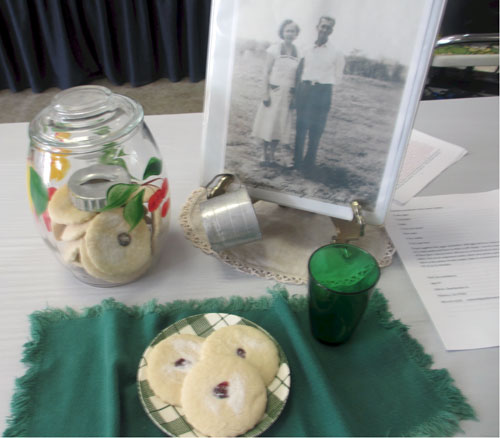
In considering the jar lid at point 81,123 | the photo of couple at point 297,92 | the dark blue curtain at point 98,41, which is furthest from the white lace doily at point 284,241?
the dark blue curtain at point 98,41

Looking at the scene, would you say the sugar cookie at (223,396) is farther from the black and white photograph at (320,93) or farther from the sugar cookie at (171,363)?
the black and white photograph at (320,93)

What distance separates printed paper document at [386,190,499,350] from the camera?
554 millimetres

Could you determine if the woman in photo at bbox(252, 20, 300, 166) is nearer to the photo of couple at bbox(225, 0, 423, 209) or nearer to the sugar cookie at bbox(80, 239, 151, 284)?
the photo of couple at bbox(225, 0, 423, 209)

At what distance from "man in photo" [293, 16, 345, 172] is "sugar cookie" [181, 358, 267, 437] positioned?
30 centimetres

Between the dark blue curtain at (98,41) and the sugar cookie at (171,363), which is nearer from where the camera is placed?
the sugar cookie at (171,363)

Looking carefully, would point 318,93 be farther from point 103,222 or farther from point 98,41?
point 98,41

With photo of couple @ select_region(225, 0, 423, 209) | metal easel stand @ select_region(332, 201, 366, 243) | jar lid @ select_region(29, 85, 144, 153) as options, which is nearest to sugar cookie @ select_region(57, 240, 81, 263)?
jar lid @ select_region(29, 85, 144, 153)

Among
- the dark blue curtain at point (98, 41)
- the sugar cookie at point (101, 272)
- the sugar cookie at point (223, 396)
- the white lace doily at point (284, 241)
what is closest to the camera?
the sugar cookie at point (223, 396)

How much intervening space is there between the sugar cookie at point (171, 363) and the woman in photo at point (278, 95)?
28cm

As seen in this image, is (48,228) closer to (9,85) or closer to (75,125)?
(75,125)

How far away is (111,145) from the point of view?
516mm

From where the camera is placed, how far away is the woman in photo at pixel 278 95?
1.85 ft

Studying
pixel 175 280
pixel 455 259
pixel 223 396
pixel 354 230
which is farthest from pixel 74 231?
pixel 455 259

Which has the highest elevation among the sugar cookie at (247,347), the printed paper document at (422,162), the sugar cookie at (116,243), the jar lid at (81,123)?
the jar lid at (81,123)
